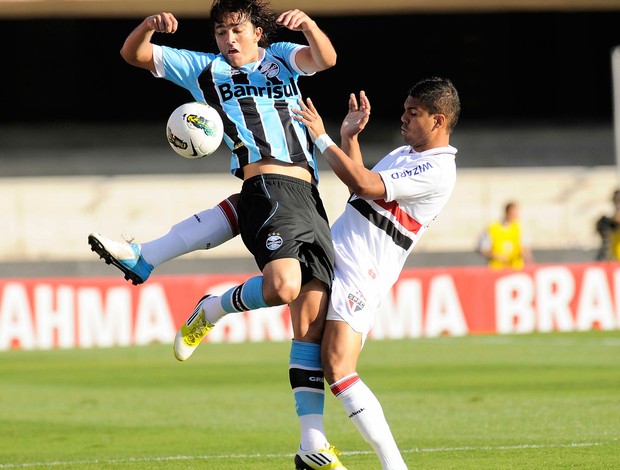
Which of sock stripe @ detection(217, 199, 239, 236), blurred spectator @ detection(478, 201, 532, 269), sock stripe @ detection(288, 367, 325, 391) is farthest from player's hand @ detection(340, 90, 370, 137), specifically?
blurred spectator @ detection(478, 201, 532, 269)

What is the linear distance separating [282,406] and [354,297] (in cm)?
470

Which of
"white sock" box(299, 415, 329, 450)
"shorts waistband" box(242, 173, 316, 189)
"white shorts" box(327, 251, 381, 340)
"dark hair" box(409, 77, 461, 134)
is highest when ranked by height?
"dark hair" box(409, 77, 461, 134)

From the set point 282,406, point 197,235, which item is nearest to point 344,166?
point 197,235

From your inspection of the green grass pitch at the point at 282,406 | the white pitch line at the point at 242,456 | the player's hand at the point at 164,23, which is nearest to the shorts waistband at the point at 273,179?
the player's hand at the point at 164,23

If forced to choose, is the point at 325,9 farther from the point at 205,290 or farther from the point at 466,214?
the point at 205,290

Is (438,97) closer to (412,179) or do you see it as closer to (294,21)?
(412,179)

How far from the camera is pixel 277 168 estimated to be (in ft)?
24.1

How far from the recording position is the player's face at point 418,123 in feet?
23.3

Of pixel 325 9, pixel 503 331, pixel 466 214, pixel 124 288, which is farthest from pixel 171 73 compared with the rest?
pixel 466 214

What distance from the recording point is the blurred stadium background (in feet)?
86.2

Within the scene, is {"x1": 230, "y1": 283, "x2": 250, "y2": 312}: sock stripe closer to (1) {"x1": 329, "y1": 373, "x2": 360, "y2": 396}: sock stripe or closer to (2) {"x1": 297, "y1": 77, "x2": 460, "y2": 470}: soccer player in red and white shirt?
(2) {"x1": 297, "y1": 77, "x2": 460, "y2": 470}: soccer player in red and white shirt

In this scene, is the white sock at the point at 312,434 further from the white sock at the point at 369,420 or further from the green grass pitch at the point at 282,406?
the green grass pitch at the point at 282,406

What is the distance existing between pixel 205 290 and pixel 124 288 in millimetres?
1232

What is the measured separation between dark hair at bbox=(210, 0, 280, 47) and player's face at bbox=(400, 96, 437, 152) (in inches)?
38.1
